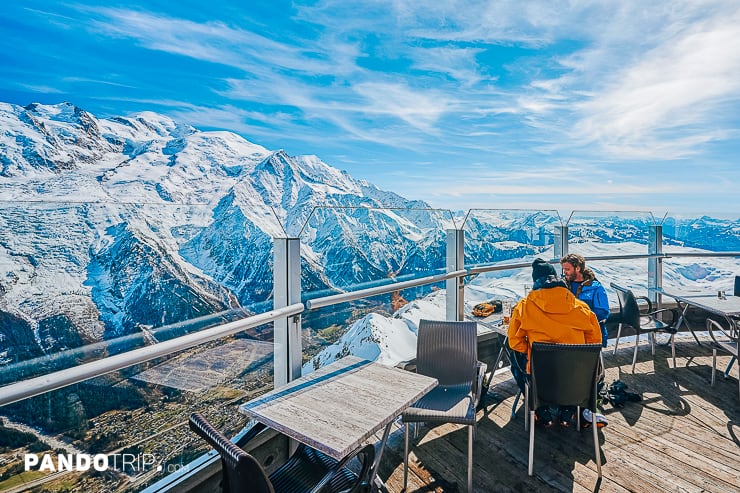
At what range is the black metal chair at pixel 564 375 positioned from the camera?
2.29m

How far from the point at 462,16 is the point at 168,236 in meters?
5.24

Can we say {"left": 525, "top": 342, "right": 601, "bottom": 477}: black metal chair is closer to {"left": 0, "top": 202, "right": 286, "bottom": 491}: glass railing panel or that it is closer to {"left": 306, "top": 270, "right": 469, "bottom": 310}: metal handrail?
{"left": 306, "top": 270, "right": 469, "bottom": 310}: metal handrail

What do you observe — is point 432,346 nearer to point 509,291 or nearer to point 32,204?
point 509,291

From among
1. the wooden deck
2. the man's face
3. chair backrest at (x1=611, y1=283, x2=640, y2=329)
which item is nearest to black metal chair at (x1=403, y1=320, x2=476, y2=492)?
the wooden deck

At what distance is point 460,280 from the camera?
4.08 metres

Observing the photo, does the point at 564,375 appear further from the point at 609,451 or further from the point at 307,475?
the point at 307,475

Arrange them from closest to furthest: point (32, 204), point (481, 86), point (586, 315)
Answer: point (32, 204), point (586, 315), point (481, 86)

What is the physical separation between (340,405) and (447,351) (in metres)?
1.28

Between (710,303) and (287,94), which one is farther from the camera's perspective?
(287,94)

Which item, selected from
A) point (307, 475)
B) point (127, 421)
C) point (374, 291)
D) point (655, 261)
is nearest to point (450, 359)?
point (374, 291)

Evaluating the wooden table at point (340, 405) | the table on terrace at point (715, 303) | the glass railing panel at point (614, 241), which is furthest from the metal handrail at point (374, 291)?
the table on terrace at point (715, 303)

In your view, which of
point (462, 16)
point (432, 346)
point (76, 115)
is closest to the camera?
point (432, 346)

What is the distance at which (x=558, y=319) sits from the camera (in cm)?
265

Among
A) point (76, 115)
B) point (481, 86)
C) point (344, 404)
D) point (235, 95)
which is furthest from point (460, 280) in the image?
point (76, 115)
